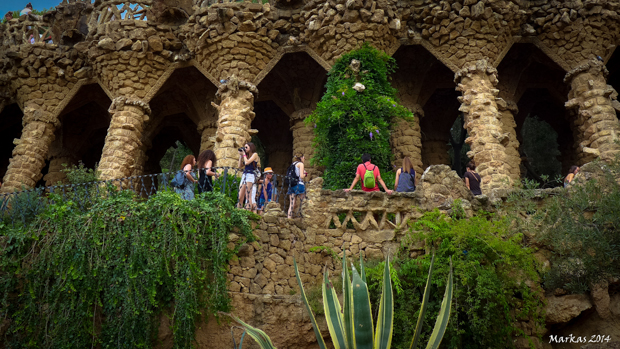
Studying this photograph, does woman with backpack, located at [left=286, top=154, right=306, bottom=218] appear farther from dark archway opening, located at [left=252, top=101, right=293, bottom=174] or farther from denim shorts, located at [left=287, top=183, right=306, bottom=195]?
dark archway opening, located at [left=252, top=101, right=293, bottom=174]

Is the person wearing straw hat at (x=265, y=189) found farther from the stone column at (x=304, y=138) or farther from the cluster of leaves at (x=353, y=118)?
the stone column at (x=304, y=138)

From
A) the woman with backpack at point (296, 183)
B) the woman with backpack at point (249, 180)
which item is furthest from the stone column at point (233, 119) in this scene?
the woman with backpack at point (249, 180)

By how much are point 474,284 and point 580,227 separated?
4.27 feet

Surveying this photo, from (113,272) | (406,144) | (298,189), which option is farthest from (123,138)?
(406,144)

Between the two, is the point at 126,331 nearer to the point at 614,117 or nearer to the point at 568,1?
the point at 614,117

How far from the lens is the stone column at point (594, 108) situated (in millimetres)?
8773

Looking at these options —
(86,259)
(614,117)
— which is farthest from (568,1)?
(86,259)

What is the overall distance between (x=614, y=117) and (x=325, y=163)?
17.1 feet

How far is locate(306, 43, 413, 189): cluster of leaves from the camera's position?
8.37m

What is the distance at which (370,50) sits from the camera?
30.7 ft

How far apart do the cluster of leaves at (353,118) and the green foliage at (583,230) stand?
118 inches

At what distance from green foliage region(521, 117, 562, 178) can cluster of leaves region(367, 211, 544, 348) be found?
454 inches

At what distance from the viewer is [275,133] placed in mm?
13281

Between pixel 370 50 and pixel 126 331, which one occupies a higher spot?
pixel 370 50
